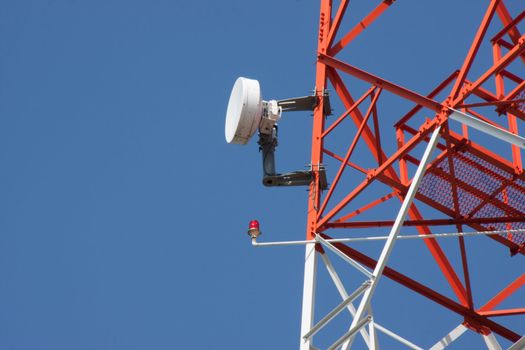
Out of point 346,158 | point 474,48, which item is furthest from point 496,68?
point 346,158

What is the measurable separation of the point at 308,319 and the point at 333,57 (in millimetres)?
5647

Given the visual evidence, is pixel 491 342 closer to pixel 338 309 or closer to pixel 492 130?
pixel 338 309

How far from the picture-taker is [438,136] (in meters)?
22.8

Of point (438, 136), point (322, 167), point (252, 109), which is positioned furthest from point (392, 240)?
point (252, 109)

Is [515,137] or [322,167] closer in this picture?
[515,137]

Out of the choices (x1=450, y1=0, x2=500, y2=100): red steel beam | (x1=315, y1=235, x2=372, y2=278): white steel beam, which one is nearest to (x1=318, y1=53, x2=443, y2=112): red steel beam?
(x1=450, y1=0, x2=500, y2=100): red steel beam

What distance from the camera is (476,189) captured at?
2578 cm

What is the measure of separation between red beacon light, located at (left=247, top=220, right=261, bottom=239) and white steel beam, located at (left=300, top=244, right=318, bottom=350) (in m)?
1.06

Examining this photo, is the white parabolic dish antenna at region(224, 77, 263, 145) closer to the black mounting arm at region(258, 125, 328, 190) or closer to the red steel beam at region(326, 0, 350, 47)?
the black mounting arm at region(258, 125, 328, 190)

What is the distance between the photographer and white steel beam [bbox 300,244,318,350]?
76.0ft

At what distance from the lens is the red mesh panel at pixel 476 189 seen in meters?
25.6

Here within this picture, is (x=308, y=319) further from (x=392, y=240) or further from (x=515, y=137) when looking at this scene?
(x=515, y=137)

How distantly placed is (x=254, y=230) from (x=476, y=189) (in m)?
5.02

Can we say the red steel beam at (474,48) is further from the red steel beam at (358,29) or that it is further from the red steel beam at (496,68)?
the red steel beam at (358,29)
